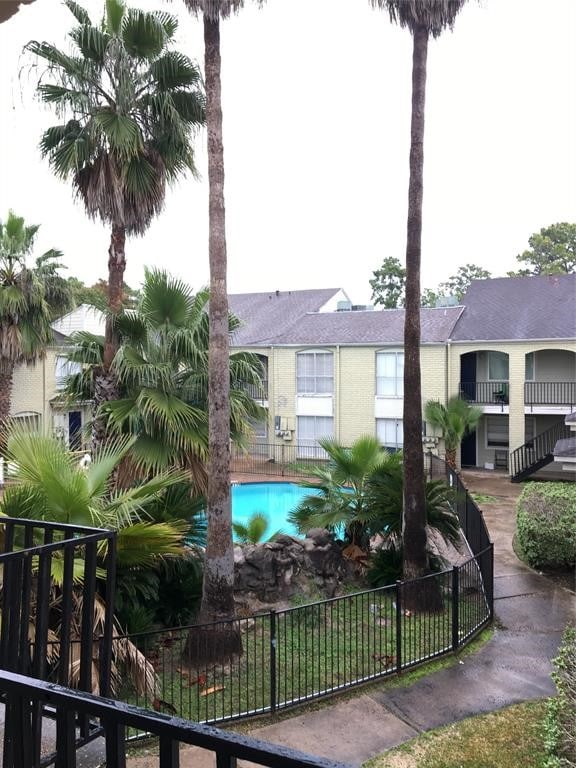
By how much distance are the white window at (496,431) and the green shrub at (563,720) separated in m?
20.3

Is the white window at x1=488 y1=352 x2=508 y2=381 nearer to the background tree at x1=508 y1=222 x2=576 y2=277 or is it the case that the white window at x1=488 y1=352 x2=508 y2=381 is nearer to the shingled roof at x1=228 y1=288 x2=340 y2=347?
the shingled roof at x1=228 y1=288 x2=340 y2=347

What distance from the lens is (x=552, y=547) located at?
11906 millimetres

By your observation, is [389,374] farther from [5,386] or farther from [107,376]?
[107,376]

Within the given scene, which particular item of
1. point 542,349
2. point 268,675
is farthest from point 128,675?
point 542,349

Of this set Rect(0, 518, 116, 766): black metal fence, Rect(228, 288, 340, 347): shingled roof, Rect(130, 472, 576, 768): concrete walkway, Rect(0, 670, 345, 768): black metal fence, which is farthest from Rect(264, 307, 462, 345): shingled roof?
Rect(0, 670, 345, 768): black metal fence

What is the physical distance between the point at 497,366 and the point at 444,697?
829 inches

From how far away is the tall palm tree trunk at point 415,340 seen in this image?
1009 centimetres

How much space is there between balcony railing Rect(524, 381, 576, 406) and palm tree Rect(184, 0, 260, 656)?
759 inches

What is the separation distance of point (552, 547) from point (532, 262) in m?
41.6

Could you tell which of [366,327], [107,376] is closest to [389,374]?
[366,327]

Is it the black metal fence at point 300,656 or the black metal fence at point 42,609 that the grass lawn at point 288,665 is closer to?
the black metal fence at point 300,656

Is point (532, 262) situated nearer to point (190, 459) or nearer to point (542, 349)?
point (542, 349)

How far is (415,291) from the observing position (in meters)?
10.2

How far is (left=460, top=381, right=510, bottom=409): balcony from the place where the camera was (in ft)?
83.5
